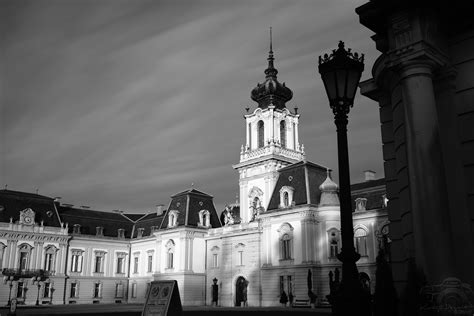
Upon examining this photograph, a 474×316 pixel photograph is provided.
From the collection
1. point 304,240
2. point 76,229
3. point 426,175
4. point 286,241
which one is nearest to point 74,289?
point 76,229

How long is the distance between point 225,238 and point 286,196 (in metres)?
10.3

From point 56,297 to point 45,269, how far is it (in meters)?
3.80

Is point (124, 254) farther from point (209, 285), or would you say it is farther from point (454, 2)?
point (454, 2)

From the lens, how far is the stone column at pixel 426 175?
8.20 m

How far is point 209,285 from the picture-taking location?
55.4m

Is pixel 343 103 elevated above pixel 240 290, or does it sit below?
above

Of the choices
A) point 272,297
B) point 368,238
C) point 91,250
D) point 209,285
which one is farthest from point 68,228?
point 368,238

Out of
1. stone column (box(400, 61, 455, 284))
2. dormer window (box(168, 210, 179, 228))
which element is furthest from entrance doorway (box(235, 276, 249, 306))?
stone column (box(400, 61, 455, 284))

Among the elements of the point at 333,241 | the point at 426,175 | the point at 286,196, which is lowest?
the point at 426,175

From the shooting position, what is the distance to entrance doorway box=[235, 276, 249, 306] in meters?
51.1

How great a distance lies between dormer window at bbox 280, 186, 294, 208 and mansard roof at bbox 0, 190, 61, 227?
32044 millimetres

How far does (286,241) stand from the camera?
45750 mm

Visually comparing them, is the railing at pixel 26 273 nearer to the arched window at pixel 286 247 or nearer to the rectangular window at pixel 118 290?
the rectangular window at pixel 118 290

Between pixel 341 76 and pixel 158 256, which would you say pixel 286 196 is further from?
pixel 341 76
